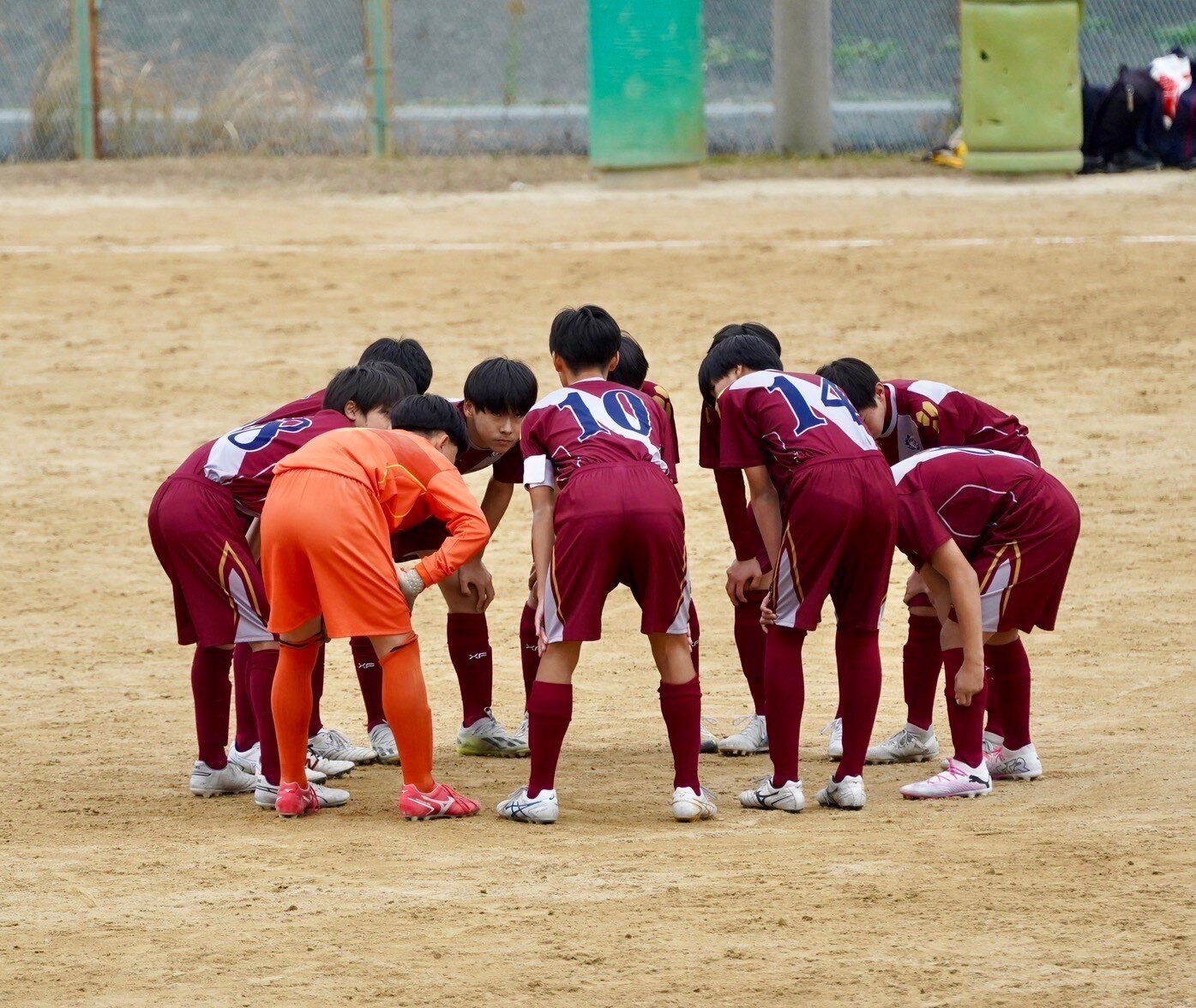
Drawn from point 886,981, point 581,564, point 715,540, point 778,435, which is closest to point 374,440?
point 581,564

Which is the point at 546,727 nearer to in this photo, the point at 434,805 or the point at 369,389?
the point at 434,805

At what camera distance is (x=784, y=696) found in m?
5.28

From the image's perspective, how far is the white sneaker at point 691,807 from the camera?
5.19 m

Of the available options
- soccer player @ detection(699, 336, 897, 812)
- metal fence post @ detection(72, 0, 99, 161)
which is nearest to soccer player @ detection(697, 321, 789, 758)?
soccer player @ detection(699, 336, 897, 812)

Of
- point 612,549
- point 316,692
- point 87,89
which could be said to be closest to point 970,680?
point 612,549

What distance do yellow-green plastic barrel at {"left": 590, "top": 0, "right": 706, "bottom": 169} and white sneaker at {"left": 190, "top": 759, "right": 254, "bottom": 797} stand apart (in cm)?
1243

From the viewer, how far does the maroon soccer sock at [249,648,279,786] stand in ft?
18.1

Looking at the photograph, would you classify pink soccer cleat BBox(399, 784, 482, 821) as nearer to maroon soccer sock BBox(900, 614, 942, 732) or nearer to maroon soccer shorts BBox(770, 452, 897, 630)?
maroon soccer shorts BBox(770, 452, 897, 630)

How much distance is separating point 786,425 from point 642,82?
1252 cm

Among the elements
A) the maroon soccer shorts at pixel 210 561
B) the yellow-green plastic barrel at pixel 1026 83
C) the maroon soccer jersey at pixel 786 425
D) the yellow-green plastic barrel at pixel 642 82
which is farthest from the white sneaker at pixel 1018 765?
the yellow-green plastic barrel at pixel 642 82

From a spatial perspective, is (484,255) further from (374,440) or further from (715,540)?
(374,440)

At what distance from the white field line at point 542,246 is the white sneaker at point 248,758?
9.37 m

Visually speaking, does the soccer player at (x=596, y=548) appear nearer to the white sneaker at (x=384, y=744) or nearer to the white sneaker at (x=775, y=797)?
the white sneaker at (x=775, y=797)

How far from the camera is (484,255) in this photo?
15016 millimetres
